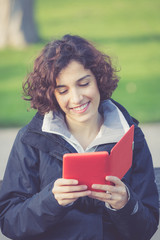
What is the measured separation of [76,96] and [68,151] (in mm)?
264

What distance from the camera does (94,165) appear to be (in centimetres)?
180

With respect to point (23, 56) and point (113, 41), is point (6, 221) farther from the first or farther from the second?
point (113, 41)

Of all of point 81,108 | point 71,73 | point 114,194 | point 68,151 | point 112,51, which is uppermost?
point 112,51

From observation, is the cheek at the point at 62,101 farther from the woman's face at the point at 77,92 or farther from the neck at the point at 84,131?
the neck at the point at 84,131

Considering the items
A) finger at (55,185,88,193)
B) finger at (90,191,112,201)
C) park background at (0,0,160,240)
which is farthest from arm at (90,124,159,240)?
park background at (0,0,160,240)

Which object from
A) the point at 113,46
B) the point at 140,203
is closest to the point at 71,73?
the point at 140,203

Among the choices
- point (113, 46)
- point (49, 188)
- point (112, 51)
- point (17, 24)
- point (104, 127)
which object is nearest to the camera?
point (49, 188)

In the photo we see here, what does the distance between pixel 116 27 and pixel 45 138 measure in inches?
303

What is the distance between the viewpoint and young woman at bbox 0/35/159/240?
2.12 meters

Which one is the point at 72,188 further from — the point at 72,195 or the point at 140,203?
the point at 140,203

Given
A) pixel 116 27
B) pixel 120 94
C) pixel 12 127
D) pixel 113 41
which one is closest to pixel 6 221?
pixel 12 127

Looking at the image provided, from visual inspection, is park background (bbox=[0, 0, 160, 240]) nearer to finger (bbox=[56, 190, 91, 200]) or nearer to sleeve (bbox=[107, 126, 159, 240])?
sleeve (bbox=[107, 126, 159, 240])

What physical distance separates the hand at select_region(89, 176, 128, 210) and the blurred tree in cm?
733

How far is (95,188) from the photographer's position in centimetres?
187
